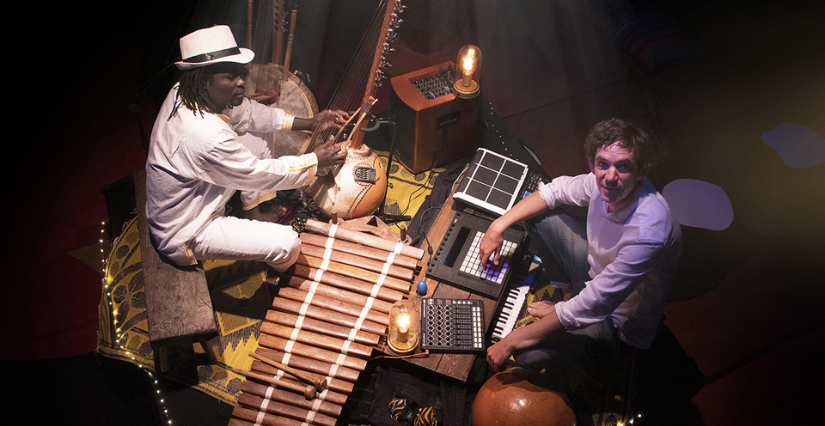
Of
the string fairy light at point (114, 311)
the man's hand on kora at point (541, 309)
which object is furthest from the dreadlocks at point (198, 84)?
the man's hand on kora at point (541, 309)

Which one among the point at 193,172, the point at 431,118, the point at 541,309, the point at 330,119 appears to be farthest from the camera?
the point at 431,118

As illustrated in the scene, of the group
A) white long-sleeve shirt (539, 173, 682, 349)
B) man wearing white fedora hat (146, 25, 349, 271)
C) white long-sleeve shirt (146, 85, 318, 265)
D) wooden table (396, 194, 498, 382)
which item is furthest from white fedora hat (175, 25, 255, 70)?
white long-sleeve shirt (539, 173, 682, 349)

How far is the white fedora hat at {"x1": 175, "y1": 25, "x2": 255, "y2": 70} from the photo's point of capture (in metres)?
3.13

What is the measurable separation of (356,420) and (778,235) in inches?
104

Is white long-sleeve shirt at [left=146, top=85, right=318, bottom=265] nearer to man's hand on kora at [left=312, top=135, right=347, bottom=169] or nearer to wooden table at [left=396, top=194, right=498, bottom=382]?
man's hand on kora at [left=312, top=135, right=347, bottom=169]

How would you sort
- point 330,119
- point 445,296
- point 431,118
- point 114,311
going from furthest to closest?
point 431,118
point 330,119
point 114,311
point 445,296

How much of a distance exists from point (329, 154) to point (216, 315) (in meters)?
1.50

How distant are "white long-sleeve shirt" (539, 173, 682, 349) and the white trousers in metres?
1.77

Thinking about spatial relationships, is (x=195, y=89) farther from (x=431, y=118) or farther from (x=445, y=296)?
(x=445, y=296)

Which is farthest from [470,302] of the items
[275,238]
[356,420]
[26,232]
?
[26,232]

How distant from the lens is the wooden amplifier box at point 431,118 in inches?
163

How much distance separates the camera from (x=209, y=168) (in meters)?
3.27

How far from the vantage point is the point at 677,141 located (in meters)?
2.66

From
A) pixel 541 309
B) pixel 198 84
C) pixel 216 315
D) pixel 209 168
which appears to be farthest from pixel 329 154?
pixel 541 309
